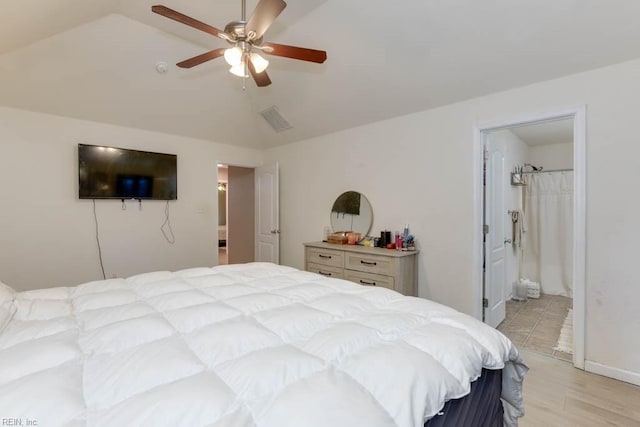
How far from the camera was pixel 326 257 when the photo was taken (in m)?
3.67

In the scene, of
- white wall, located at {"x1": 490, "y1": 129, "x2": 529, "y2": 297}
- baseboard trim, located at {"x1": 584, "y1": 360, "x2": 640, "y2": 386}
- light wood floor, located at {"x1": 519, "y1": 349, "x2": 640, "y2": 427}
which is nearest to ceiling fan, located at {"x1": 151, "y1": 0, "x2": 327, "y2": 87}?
white wall, located at {"x1": 490, "y1": 129, "x2": 529, "y2": 297}

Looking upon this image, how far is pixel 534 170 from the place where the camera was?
183 inches

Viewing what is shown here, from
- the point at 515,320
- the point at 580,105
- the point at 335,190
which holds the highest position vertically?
the point at 580,105

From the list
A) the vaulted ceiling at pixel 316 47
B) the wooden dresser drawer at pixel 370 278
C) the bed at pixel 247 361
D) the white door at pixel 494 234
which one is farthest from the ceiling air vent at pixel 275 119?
the bed at pixel 247 361

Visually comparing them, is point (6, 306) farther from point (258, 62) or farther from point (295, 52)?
point (295, 52)

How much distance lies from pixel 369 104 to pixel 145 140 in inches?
115

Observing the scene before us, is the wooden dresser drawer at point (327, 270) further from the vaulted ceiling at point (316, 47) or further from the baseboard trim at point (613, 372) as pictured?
the baseboard trim at point (613, 372)

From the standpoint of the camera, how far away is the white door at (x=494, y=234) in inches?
119

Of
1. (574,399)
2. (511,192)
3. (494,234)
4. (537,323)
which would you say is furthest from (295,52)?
(537,323)

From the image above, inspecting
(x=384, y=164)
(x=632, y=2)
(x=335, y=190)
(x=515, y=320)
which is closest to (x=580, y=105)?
(x=632, y=2)

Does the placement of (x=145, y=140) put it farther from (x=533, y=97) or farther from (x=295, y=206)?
(x=533, y=97)

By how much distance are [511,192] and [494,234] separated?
1366 mm

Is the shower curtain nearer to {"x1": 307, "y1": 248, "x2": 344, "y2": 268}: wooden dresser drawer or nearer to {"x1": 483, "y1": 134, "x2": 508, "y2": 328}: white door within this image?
{"x1": 483, "y1": 134, "x2": 508, "y2": 328}: white door

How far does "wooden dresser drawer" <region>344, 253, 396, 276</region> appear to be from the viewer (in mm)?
3057
